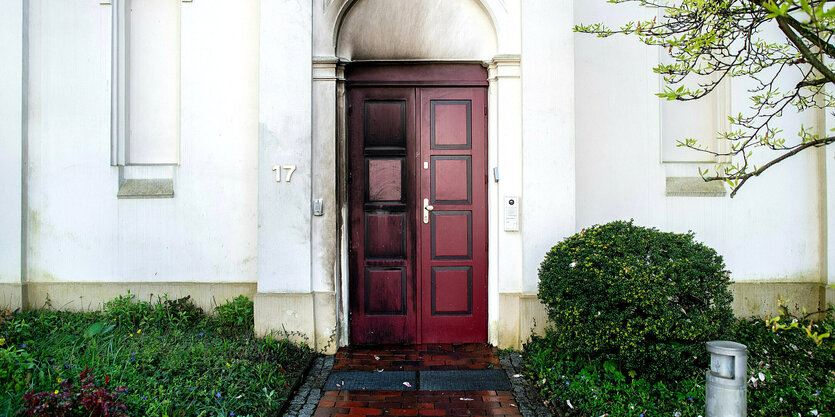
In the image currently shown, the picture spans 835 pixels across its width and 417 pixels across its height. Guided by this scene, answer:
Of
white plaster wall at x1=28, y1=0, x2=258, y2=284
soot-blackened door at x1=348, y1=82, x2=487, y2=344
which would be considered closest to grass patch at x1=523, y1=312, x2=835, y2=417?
soot-blackened door at x1=348, y1=82, x2=487, y2=344

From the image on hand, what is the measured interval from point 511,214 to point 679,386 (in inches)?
85.2

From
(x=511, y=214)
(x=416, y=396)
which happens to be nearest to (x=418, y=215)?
(x=511, y=214)

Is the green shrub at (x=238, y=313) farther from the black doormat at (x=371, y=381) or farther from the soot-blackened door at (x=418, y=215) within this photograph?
the black doormat at (x=371, y=381)

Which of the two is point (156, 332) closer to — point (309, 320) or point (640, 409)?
point (309, 320)

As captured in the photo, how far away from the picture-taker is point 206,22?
565cm

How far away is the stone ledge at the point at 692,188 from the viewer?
5.70 meters

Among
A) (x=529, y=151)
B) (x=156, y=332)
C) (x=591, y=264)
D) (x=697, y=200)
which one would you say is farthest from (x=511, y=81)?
(x=156, y=332)

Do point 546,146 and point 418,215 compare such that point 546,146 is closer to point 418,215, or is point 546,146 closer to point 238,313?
point 418,215

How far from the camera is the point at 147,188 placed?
5672 millimetres

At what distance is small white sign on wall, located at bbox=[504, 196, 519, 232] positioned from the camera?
5246 millimetres

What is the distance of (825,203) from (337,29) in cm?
575

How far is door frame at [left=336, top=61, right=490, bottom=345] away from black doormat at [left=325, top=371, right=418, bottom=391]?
79 centimetres

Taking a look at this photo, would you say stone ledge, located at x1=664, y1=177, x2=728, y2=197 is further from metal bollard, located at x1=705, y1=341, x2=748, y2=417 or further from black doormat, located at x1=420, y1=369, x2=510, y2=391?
metal bollard, located at x1=705, y1=341, x2=748, y2=417

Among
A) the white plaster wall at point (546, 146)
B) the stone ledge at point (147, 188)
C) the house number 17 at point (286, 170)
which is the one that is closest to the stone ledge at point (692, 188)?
the white plaster wall at point (546, 146)
